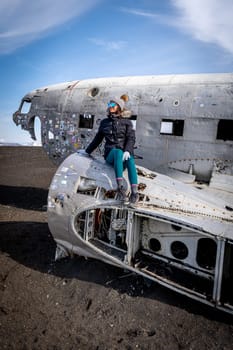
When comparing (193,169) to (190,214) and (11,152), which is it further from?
(11,152)

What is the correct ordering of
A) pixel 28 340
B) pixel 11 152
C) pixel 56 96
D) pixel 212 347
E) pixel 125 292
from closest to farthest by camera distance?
pixel 212 347, pixel 28 340, pixel 125 292, pixel 56 96, pixel 11 152

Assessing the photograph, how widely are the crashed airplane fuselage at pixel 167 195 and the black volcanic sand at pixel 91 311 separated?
1.71 ft

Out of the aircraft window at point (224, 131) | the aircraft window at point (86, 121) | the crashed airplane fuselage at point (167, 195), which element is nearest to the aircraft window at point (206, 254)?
the crashed airplane fuselage at point (167, 195)

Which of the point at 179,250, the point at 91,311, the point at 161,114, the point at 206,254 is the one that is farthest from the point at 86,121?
the point at 91,311

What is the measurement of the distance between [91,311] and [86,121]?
6114 millimetres

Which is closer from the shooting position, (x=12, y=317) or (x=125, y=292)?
(x=12, y=317)

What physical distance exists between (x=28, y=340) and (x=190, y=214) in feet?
10.9

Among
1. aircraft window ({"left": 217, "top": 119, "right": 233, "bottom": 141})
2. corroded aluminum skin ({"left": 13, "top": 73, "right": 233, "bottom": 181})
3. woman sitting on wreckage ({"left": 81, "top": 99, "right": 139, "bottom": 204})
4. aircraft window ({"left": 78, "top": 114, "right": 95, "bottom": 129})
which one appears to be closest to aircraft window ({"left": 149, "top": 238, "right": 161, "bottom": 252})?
woman sitting on wreckage ({"left": 81, "top": 99, "right": 139, "bottom": 204})

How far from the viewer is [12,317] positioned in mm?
4469

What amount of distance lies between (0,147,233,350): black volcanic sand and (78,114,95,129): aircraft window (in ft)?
14.2

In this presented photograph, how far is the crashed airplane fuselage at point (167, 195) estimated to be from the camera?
4285 mm

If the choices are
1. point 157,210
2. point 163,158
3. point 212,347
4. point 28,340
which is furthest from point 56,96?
point 212,347

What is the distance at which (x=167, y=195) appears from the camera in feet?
15.5

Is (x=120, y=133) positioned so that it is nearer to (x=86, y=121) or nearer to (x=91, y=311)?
(x=91, y=311)
